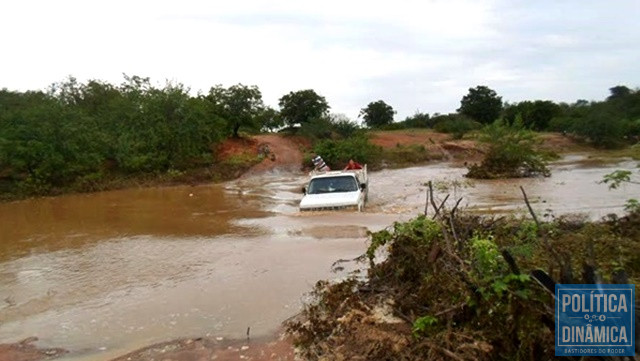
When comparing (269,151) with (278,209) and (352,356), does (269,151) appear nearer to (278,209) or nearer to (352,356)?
(278,209)

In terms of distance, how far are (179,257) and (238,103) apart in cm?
2554

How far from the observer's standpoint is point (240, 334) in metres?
6.00

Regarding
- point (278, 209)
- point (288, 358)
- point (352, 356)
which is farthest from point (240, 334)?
point (278, 209)

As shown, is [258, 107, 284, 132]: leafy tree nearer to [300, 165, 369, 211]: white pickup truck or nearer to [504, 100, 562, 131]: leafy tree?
[300, 165, 369, 211]: white pickup truck

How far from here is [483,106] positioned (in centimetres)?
5597

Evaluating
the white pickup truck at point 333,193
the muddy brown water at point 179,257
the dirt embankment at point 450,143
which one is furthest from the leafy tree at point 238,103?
the white pickup truck at point 333,193

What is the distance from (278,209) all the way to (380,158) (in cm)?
1916

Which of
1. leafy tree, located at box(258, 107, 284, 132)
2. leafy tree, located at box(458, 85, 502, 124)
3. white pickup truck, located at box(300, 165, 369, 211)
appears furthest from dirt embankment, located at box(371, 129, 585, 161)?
white pickup truck, located at box(300, 165, 369, 211)

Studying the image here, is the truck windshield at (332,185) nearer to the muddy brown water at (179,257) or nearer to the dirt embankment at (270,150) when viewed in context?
the muddy brown water at (179,257)

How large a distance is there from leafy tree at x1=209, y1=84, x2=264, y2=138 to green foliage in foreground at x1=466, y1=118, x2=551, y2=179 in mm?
16894

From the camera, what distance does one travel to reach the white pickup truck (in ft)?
43.0

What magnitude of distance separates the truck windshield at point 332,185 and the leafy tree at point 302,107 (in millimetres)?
26728

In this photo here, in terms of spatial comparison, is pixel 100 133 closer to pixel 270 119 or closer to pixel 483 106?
pixel 270 119

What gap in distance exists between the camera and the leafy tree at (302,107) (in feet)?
135
